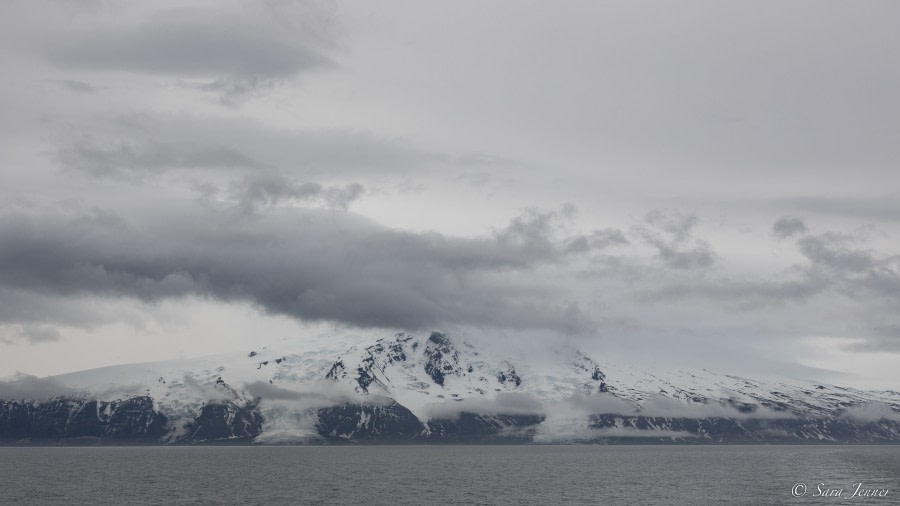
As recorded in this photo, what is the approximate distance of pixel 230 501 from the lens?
194 meters

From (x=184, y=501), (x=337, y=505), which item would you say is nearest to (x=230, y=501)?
(x=184, y=501)

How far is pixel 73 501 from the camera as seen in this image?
197m

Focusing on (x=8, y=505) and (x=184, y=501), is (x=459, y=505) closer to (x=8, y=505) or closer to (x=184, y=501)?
(x=184, y=501)

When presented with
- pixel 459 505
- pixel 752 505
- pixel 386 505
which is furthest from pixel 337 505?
pixel 752 505

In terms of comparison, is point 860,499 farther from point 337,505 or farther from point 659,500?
point 337,505

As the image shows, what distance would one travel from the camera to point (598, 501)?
19675cm

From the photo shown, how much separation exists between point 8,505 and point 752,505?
520 ft

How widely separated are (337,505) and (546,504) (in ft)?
148

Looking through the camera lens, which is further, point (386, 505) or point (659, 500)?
point (659, 500)

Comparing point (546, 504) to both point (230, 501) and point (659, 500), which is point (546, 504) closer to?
point (659, 500)

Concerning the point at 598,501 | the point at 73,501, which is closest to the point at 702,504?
the point at 598,501

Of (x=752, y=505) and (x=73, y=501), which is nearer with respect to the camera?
(x=752, y=505)

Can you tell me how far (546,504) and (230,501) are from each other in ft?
229

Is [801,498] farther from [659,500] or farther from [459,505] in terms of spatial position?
[459,505]
